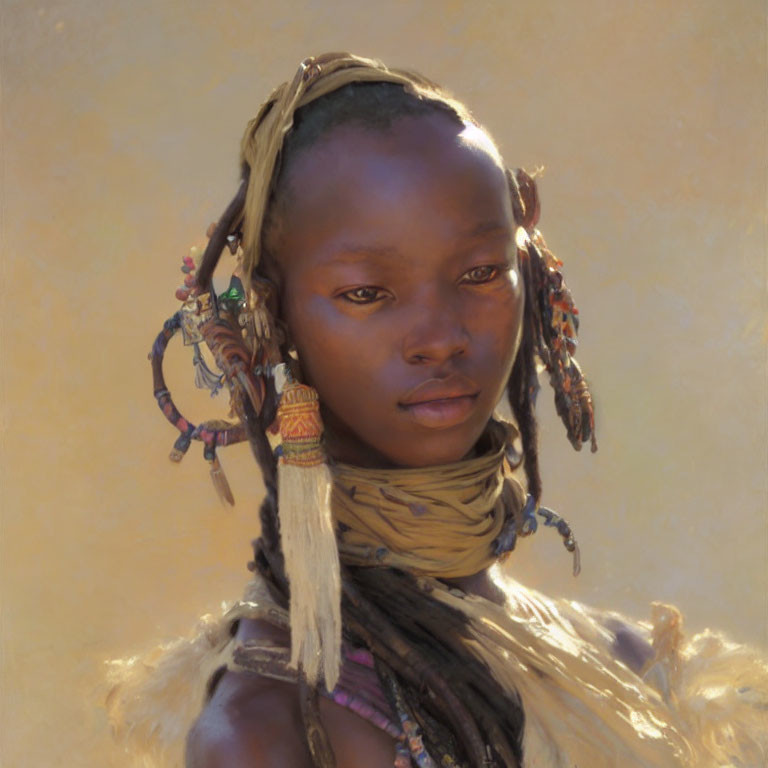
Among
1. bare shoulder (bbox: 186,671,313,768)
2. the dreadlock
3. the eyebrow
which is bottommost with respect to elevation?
bare shoulder (bbox: 186,671,313,768)

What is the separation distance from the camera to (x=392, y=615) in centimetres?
179

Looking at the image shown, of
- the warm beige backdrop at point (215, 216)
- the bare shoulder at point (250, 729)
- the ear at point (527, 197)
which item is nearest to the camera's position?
the bare shoulder at point (250, 729)

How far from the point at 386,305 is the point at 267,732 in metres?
0.56

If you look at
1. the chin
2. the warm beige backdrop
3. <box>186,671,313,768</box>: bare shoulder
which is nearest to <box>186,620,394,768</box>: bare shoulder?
<box>186,671,313,768</box>: bare shoulder

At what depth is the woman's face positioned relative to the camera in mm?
1673

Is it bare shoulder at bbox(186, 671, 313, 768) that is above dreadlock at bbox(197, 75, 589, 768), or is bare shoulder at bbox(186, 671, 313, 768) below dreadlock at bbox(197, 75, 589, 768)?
below

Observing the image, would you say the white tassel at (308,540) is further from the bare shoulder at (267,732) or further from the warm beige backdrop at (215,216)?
the warm beige backdrop at (215,216)

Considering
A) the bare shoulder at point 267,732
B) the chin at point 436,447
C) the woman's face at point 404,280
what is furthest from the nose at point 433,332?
the bare shoulder at point 267,732

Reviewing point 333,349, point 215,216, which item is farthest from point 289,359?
point 215,216

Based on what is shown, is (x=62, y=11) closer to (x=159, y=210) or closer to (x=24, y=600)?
(x=159, y=210)

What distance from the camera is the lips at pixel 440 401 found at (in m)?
1.70

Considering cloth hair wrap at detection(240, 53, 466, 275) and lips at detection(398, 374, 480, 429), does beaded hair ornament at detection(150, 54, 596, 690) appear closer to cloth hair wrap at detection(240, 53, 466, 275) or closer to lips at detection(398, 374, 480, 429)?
cloth hair wrap at detection(240, 53, 466, 275)

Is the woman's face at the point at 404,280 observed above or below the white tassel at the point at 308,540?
above

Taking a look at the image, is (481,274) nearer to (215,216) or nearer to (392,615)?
(392,615)
